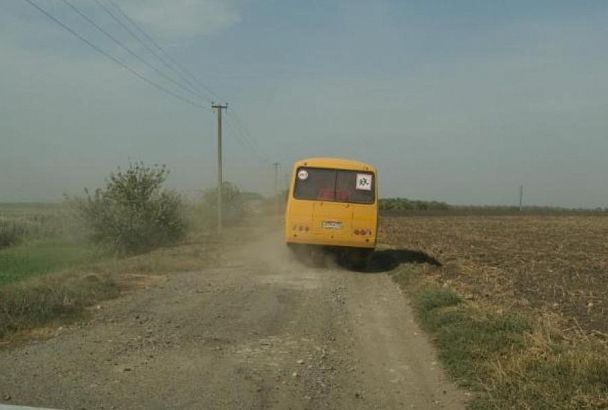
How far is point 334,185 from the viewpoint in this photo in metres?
17.4

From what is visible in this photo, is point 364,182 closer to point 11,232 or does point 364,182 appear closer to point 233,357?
point 233,357

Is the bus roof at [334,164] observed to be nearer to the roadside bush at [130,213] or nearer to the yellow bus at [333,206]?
the yellow bus at [333,206]

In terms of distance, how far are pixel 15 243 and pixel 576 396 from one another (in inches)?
1451

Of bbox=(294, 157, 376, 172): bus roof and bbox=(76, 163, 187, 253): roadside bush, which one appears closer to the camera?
bbox=(294, 157, 376, 172): bus roof

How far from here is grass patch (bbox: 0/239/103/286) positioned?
20891 millimetres

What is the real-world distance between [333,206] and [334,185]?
25.7 inches

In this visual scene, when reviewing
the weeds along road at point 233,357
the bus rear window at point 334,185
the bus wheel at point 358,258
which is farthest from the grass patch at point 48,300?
the bus wheel at point 358,258

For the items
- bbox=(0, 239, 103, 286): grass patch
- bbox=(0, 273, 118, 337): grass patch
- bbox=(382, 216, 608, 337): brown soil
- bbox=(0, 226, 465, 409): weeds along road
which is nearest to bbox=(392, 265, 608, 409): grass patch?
bbox=(0, 226, 465, 409): weeds along road

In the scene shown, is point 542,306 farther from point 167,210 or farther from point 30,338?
point 167,210

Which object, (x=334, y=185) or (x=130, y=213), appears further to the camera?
(x=130, y=213)

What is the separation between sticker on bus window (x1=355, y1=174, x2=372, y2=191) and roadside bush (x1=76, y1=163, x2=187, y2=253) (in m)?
12.5

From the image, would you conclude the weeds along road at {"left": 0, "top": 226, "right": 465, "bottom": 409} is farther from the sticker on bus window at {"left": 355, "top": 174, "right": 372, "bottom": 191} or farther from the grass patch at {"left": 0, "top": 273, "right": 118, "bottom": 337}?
the sticker on bus window at {"left": 355, "top": 174, "right": 372, "bottom": 191}

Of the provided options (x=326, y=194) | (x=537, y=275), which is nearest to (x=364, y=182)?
(x=326, y=194)

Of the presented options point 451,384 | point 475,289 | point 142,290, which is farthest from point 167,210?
point 451,384
